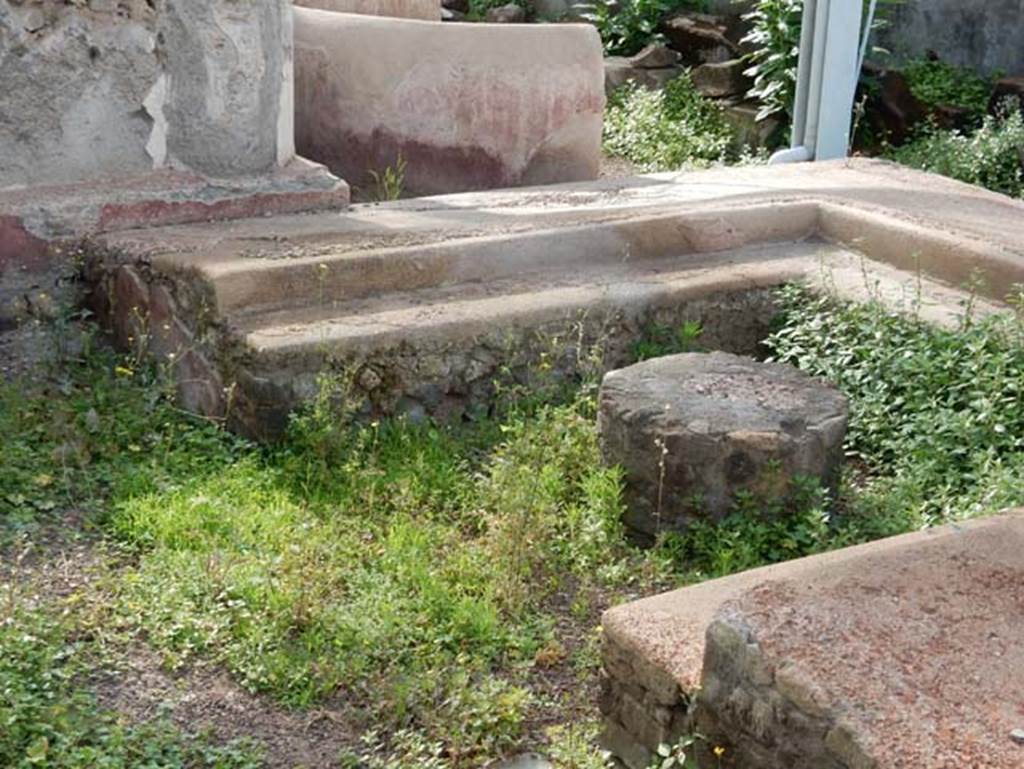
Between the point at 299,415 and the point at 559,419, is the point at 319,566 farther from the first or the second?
the point at 559,419

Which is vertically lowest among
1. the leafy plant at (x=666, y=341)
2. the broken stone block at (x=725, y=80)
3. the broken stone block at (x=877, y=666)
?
the leafy plant at (x=666, y=341)

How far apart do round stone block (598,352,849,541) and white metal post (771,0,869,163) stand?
348cm

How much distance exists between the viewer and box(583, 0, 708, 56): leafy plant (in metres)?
11.6

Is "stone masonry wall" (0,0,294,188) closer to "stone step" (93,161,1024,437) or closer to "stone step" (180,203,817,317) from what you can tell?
"stone step" (93,161,1024,437)

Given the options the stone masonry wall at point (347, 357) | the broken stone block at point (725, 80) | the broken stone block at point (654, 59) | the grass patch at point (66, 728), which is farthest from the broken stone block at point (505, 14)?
the grass patch at point (66, 728)

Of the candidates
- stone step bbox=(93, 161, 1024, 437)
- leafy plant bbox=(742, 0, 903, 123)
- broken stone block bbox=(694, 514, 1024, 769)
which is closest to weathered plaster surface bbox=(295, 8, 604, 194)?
stone step bbox=(93, 161, 1024, 437)

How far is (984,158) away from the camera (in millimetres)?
8914

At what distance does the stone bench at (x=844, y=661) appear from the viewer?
2535 millimetres

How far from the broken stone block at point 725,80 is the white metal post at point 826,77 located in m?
2.77

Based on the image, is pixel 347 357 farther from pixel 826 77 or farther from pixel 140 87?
pixel 826 77

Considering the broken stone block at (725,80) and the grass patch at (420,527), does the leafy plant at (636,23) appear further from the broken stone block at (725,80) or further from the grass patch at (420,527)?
the grass patch at (420,527)

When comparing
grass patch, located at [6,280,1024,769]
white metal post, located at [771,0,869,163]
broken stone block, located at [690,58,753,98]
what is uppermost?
white metal post, located at [771,0,869,163]

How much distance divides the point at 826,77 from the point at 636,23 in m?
4.36

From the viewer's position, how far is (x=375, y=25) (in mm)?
7148
